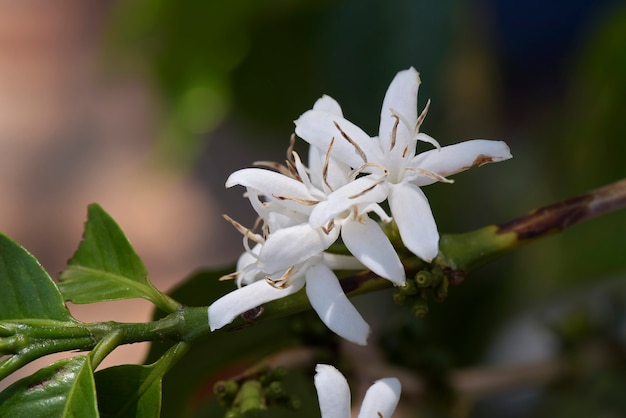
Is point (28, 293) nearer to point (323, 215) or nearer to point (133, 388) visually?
point (133, 388)

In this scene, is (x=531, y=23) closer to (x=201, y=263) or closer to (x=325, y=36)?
Result: (x=325, y=36)

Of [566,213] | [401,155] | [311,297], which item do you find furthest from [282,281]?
[566,213]

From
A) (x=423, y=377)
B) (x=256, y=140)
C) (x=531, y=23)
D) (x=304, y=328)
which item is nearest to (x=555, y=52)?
(x=531, y=23)

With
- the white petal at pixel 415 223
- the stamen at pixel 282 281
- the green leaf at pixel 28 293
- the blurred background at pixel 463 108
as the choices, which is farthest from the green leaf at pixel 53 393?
the blurred background at pixel 463 108

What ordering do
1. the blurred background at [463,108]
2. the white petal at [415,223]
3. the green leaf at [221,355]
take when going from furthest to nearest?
the blurred background at [463,108]
the green leaf at [221,355]
the white petal at [415,223]

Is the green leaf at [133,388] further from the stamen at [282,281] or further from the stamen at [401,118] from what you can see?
the stamen at [401,118]

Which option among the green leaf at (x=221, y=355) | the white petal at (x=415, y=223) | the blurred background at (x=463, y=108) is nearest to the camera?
the white petal at (x=415, y=223)

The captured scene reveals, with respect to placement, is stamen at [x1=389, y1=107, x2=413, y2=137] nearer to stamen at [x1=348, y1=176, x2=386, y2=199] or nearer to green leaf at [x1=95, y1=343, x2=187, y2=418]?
stamen at [x1=348, y1=176, x2=386, y2=199]
